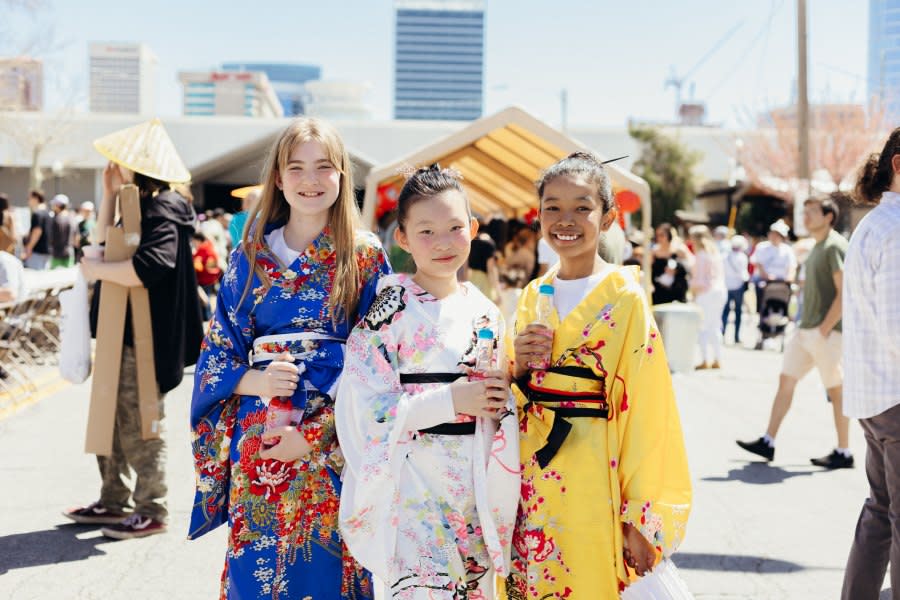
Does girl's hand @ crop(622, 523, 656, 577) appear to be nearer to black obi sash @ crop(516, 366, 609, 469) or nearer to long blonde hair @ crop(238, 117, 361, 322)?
black obi sash @ crop(516, 366, 609, 469)

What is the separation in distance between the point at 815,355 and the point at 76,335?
4795 mm

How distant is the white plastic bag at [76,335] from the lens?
475 centimetres

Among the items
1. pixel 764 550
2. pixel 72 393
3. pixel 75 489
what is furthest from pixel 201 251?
pixel 764 550

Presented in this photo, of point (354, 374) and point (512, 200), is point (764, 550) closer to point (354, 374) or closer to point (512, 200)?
point (354, 374)

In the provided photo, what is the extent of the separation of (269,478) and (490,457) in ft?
2.18

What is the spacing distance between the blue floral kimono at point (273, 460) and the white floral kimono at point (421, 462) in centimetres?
12

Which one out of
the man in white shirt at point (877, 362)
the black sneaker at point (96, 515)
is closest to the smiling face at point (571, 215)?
the man in white shirt at point (877, 362)

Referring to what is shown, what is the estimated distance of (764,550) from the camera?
15.7 ft

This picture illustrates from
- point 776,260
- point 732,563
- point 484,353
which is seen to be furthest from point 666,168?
point 484,353

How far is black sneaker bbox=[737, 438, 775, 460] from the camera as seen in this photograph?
6.71 metres

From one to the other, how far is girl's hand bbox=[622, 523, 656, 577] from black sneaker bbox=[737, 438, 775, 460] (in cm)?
443

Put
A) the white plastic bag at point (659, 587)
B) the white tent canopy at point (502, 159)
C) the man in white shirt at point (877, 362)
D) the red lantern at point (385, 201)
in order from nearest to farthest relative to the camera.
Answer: the white plastic bag at point (659, 587) → the man in white shirt at point (877, 362) → the white tent canopy at point (502, 159) → the red lantern at point (385, 201)

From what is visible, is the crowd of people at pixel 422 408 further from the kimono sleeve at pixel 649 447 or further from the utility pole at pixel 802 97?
the utility pole at pixel 802 97

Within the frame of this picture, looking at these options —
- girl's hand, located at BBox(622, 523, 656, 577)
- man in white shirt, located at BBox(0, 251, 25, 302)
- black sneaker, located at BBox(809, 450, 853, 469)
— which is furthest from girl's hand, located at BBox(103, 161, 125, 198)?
black sneaker, located at BBox(809, 450, 853, 469)
